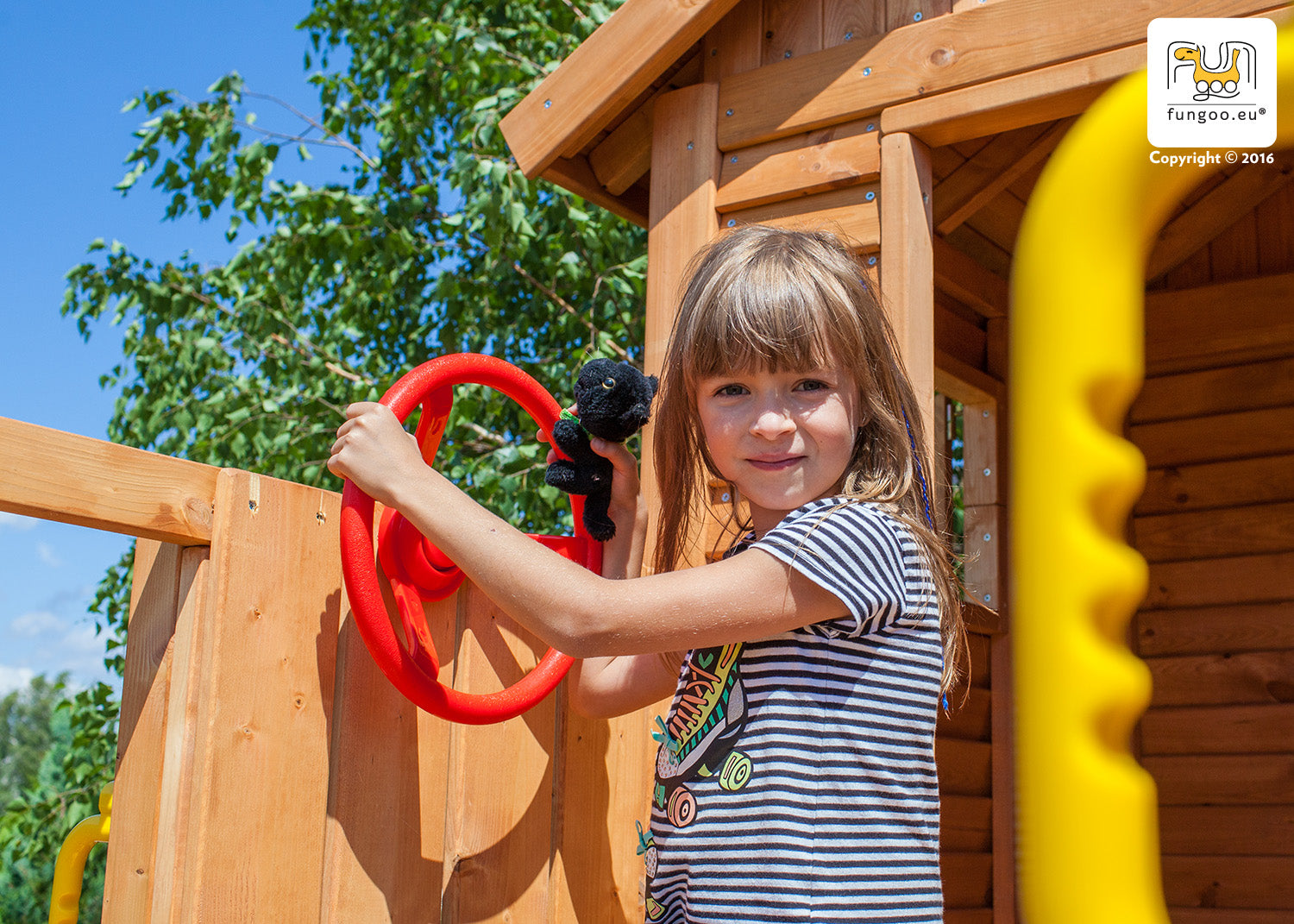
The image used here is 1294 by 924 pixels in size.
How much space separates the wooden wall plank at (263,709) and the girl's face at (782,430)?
0.66m

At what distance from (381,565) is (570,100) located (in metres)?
1.29

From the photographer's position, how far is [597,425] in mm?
1744

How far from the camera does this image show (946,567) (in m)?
1.55

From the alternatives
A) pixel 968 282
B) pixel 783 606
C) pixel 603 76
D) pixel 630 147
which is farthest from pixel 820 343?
pixel 968 282

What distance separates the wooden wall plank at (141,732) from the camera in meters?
1.57

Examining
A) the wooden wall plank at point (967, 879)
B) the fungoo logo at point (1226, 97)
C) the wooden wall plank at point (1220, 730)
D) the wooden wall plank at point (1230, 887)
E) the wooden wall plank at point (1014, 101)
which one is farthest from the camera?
the wooden wall plank at point (1220, 730)

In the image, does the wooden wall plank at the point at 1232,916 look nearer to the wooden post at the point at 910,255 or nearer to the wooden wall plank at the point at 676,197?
the wooden post at the point at 910,255

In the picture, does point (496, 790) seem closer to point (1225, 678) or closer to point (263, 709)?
point (263, 709)

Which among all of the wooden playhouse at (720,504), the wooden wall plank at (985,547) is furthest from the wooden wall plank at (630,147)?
the wooden wall plank at (985,547)

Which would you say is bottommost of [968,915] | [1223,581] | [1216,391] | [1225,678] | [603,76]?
[968,915]

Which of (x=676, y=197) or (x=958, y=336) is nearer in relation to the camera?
(x=676, y=197)

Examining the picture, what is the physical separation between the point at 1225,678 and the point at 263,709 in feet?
10.7

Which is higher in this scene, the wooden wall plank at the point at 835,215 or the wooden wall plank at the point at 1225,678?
the wooden wall plank at the point at 835,215

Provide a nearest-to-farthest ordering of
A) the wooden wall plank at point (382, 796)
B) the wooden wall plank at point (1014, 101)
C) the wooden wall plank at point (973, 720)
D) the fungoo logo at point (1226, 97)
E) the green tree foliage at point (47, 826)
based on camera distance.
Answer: the fungoo logo at point (1226, 97), the wooden wall plank at point (382, 796), the wooden wall plank at point (1014, 101), the wooden wall plank at point (973, 720), the green tree foliage at point (47, 826)
